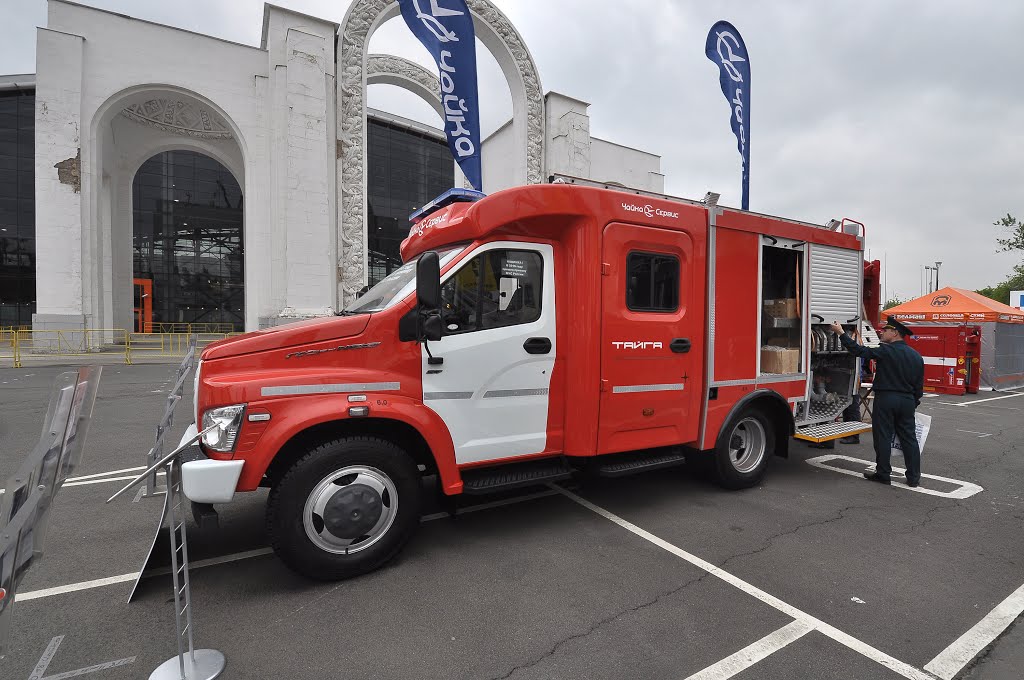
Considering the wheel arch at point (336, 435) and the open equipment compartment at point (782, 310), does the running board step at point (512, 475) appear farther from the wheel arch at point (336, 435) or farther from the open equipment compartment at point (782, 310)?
the open equipment compartment at point (782, 310)

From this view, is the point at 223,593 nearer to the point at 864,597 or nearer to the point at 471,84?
the point at 864,597

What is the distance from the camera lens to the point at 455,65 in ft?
36.0

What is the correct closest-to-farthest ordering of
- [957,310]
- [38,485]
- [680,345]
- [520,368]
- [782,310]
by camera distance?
[38,485] → [520,368] → [680,345] → [782,310] → [957,310]

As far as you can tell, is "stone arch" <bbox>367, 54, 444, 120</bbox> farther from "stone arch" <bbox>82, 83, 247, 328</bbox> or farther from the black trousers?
the black trousers

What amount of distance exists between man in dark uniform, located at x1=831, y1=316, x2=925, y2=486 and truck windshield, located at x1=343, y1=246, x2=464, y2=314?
14.7ft

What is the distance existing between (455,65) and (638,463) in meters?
10.0

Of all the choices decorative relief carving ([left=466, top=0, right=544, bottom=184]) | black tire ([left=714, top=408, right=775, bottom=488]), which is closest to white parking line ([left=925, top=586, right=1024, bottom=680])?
black tire ([left=714, top=408, right=775, bottom=488])

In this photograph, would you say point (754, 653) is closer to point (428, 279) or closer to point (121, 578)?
point (428, 279)

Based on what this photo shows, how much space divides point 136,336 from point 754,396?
99.4 ft

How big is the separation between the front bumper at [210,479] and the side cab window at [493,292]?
1.62 m

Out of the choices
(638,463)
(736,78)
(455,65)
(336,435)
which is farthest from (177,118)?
(638,463)

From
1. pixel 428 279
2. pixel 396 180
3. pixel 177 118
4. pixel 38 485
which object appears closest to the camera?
pixel 38 485

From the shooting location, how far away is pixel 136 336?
25.8 m

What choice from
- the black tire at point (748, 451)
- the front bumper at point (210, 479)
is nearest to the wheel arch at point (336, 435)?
the front bumper at point (210, 479)
